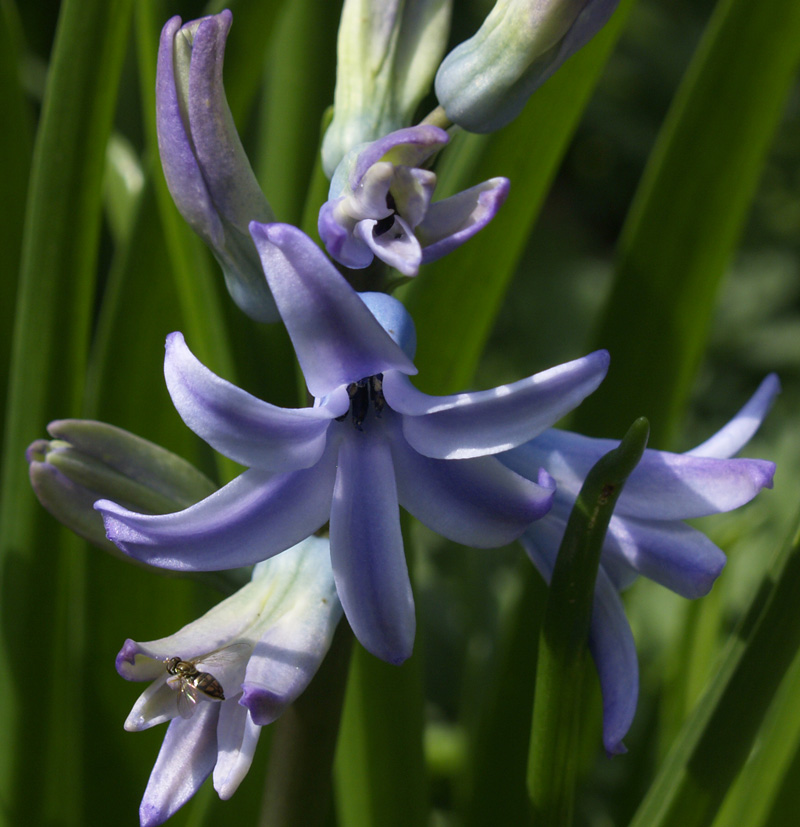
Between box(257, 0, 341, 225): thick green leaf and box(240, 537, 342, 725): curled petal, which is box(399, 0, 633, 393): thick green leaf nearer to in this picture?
box(257, 0, 341, 225): thick green leaf

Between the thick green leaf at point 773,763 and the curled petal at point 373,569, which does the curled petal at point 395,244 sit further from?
the thick green leaf at point 773,763

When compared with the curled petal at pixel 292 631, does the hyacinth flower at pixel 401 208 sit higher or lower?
higher

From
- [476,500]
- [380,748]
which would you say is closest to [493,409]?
[476,500]

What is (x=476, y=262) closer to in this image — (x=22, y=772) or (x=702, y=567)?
(x=702, y=567)

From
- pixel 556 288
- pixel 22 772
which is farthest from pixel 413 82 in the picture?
pixel 556 288

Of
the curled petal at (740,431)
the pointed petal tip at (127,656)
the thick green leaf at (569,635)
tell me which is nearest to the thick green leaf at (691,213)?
the curled petal at (740,431)

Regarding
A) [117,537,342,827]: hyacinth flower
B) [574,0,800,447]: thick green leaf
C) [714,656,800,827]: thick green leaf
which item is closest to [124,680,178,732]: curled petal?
[117,537,342,827]: hyacinth flower
